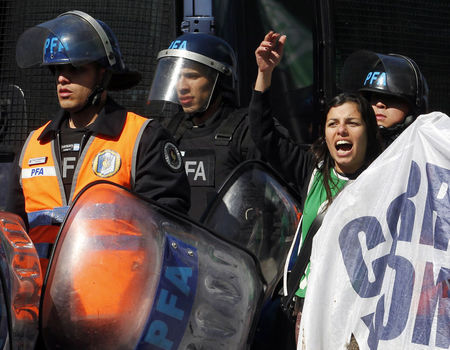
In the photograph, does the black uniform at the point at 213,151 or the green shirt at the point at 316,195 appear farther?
the black uniform at the point at 213,151

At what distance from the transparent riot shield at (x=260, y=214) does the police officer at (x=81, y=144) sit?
0.23 metres

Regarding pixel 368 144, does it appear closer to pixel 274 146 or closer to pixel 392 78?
pixel 274 146

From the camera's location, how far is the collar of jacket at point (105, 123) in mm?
3711

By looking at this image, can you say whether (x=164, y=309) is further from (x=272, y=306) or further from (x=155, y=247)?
(x=272, y=306)

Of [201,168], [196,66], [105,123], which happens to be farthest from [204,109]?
[105,123]

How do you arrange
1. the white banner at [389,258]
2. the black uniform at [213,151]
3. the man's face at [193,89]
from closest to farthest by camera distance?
1. the white banner at [389,258]
2. the black uniform at [213,151]
3. the man's face at [193,89]

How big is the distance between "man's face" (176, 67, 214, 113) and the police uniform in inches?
33.7

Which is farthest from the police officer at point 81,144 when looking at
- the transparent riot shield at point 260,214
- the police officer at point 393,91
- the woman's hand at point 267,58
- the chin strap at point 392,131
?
the police officer at point 393,91

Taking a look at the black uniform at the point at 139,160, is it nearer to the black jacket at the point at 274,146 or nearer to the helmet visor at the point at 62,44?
the helmet visor at the point at 62,44

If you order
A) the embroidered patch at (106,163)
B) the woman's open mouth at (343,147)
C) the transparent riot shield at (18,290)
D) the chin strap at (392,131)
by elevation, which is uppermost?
the chin strap at (392,131)

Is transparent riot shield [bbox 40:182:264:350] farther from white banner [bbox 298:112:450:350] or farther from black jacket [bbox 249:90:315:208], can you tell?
black jacket [bbox 249:90:315:208]

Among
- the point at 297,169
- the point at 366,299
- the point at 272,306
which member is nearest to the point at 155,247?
the point at 366,299

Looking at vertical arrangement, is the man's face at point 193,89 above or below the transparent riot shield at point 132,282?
above

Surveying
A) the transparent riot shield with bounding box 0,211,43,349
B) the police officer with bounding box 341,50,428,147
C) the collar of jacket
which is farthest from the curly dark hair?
the transparent riot shield with bounding box 0,211,43,349
